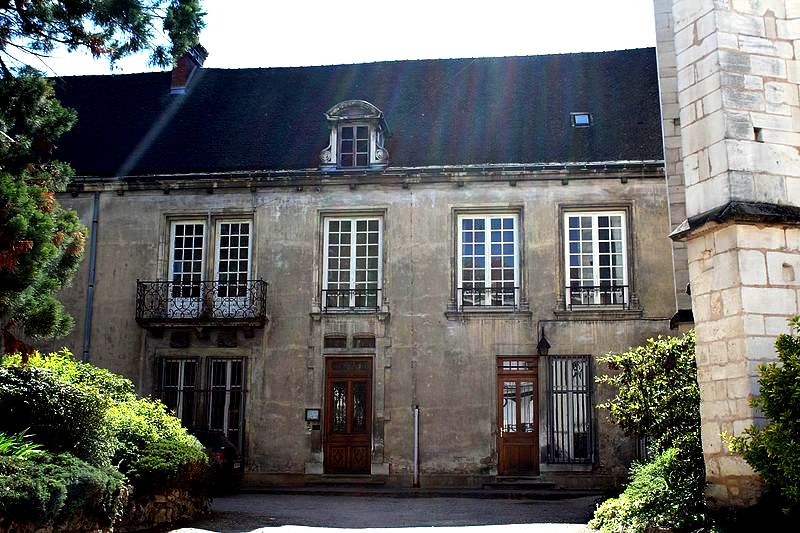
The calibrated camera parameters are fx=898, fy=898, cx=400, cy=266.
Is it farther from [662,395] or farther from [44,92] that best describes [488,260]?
[44,92]

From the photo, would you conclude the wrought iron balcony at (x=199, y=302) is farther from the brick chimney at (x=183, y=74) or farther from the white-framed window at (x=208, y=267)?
the brick chimney at (x=183, y=74)

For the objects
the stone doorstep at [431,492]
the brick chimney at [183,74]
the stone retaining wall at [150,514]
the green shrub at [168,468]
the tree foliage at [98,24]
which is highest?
the brick chimney at [183,74]

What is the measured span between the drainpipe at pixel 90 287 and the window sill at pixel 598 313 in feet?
31.6

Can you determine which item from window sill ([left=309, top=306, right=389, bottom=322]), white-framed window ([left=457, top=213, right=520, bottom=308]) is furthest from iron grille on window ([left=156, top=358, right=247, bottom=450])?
white-framed window ([left=457, top=213, right=520, bottom=308])

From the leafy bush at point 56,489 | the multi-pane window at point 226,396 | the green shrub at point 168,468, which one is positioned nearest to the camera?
the leafy bush at point 56,489

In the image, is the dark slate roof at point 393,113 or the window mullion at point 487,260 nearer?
the window mullion at point 487,260

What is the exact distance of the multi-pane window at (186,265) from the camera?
1858cm

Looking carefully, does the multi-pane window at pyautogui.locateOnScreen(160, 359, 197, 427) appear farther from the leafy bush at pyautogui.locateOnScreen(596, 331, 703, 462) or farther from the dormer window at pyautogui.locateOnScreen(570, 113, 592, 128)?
the leafy bush at pyautogui.locateOnScreen(596, 331, 703, 462)

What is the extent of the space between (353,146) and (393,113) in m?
1.90

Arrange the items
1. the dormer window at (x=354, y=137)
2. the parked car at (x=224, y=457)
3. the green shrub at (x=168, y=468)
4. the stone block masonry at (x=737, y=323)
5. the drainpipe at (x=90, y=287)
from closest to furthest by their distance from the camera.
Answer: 1. the stone block masonry at (x=737, y=323)
2. the green shrub at (x=168, y=468)
3. the parked car at (x=224, y=457)
4. the drainpipe at (x=90, y=287)
5. the dormer window at (x=354, y=137)

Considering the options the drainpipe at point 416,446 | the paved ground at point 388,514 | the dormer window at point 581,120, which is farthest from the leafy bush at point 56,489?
the dormer window at point 581,120

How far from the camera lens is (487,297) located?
18.0 metres

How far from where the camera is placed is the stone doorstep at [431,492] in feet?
51.3

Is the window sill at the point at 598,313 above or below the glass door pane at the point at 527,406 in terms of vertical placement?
above
